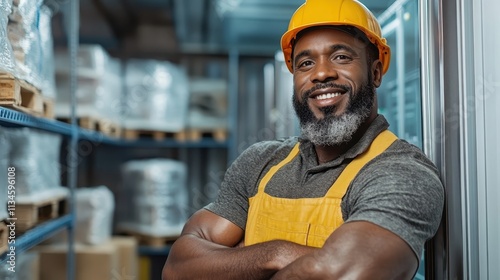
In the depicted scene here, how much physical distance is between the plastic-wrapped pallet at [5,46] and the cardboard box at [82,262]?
2.61m

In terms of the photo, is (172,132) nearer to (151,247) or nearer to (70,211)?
(151,247)

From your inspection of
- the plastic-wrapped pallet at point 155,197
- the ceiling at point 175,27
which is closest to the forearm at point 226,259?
the plastic-wrapped pallet at point 155,197

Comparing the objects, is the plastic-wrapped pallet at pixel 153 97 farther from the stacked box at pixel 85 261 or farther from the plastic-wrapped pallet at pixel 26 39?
the plastic-wrapped pallet at pixel 26 39

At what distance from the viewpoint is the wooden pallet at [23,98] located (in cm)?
257

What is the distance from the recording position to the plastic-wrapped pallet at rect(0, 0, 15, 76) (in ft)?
8.06

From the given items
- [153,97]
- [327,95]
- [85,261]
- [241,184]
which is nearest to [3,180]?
[241,184]

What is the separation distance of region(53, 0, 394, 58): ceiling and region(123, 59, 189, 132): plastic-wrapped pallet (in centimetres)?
64

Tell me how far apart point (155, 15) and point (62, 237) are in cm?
336

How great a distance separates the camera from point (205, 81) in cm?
655

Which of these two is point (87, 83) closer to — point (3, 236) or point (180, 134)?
point (180, 134)

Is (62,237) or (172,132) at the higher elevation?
(172,132)

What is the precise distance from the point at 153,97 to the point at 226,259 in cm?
411

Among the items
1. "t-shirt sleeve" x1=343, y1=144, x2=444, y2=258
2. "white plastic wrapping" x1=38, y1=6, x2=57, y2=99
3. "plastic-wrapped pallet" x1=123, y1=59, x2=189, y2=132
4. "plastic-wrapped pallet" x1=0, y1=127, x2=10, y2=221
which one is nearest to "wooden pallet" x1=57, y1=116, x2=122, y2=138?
"plastic-wrapped pallet" x1=123, y1=59, x2=189, y2=132

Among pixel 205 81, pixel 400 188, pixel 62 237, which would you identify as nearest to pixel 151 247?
pixel 62 237
